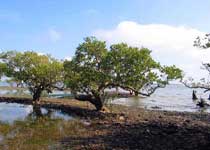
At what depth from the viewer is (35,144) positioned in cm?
2822

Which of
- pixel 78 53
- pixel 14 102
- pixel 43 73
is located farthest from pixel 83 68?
pixel 14 102

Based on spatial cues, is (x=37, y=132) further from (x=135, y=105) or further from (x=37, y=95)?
(x=135, y=105)

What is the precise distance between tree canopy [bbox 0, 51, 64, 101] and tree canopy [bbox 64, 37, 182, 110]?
49.1 feet

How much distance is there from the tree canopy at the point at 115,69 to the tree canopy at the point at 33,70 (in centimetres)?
1497

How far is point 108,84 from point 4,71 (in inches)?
1070

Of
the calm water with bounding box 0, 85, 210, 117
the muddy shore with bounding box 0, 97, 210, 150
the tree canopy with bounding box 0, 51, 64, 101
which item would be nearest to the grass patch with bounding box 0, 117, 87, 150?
the muddy shore with bounding box 0, 97, 210, 150

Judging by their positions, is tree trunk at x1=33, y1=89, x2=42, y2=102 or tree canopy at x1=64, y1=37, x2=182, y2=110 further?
→ tree trunk at x1=33, y1=89, x2=42, y2=102

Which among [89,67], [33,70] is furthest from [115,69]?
[33,70]

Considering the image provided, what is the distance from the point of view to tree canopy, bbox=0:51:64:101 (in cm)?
6562

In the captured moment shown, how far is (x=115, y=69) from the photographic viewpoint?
1850 inches

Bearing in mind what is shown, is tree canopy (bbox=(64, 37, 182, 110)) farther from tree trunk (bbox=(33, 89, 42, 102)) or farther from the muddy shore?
tree trunk (bbox=(33, 89, 42, 102))

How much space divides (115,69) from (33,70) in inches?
893

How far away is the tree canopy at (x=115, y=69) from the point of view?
45906 mm

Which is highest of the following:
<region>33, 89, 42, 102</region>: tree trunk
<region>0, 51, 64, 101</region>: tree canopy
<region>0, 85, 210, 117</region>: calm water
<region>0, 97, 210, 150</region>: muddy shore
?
<region>0, 51, 64, 101</region>: tree canopy
